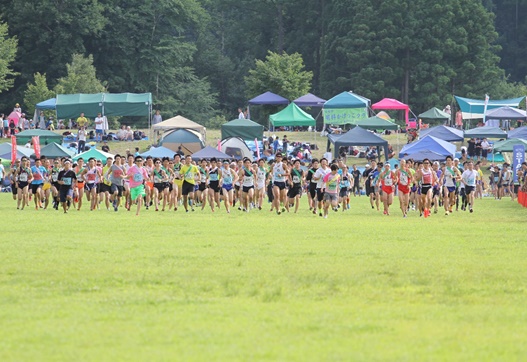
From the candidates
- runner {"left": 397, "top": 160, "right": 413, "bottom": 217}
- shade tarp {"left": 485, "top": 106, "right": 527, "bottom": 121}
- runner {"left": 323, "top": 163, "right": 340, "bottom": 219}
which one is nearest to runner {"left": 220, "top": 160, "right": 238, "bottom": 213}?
runner {"left": 323, "top": 163, "right": 340, "bottom": 219}

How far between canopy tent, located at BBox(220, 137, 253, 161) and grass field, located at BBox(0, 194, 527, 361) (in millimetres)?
32099

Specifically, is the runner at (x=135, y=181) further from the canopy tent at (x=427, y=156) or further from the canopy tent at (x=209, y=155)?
the canopy tent at (x=427, y=156)

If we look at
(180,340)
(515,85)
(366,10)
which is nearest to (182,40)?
(366,10)

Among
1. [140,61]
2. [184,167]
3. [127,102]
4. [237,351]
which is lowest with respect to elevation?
[237,351]

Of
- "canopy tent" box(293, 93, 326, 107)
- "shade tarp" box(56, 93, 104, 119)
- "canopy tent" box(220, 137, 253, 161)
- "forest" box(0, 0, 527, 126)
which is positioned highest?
→ "forest" box(0, 0, 527, 126)

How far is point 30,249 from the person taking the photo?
18219mm

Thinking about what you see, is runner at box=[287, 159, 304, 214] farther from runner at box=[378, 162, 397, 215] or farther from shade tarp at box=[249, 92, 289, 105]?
shade tarp at box=[249, 92, 289, 105]

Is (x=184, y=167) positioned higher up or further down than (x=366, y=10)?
further down

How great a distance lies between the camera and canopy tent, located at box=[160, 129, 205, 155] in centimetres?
5672

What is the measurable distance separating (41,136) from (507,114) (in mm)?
26187

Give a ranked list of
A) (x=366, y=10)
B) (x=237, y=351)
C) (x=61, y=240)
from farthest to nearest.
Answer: (x=366, y=10) → (x=61, y=240) → (x=237, y=351)

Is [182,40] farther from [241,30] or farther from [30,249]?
[30,249]

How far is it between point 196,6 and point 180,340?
78713 millimetres

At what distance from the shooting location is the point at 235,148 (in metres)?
55.8
